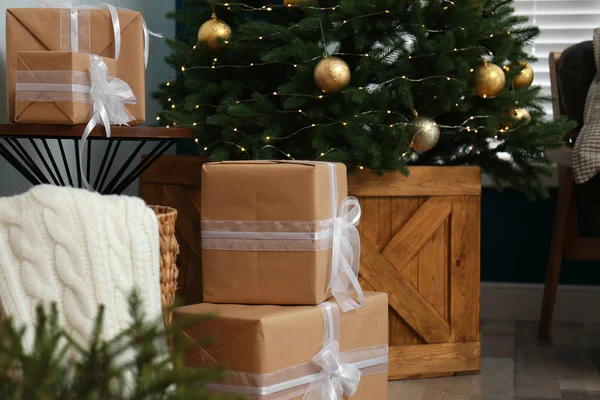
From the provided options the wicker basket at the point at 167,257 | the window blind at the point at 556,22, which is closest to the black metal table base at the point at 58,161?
the wicker basket at the point at 167,257

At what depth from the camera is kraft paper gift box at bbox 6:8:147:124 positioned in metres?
1.65

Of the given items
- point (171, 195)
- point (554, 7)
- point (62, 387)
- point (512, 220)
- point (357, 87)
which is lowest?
point (512, 220)

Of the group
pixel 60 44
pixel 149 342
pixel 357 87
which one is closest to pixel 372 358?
pixel 357 87

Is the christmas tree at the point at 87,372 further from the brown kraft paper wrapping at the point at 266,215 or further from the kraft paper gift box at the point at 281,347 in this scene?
the brown kraft paper wrapping at the point at 266,215

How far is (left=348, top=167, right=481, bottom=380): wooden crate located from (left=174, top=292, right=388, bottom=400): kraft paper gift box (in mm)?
497

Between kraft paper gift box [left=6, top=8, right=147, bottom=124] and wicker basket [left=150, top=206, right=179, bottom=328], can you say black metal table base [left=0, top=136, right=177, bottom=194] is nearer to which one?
kraft paper gift box [left=6, top=8, right=147, bottom=124]

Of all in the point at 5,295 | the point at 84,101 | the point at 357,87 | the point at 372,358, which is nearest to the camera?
the point at 5,295

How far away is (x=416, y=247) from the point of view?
2168 mm

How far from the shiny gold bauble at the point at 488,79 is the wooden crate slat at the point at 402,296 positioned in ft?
1.65

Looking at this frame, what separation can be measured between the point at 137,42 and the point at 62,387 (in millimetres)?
1270

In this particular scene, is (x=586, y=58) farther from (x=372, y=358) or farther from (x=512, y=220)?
(x=372, y=358)

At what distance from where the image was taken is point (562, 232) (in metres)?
2.63

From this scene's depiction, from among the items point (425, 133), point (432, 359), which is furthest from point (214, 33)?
point (432, 359)

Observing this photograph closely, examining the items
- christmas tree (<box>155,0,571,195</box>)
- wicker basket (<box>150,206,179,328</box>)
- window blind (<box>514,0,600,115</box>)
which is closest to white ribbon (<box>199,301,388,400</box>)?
wicker basket (<box>150,206,179,328</box>)
